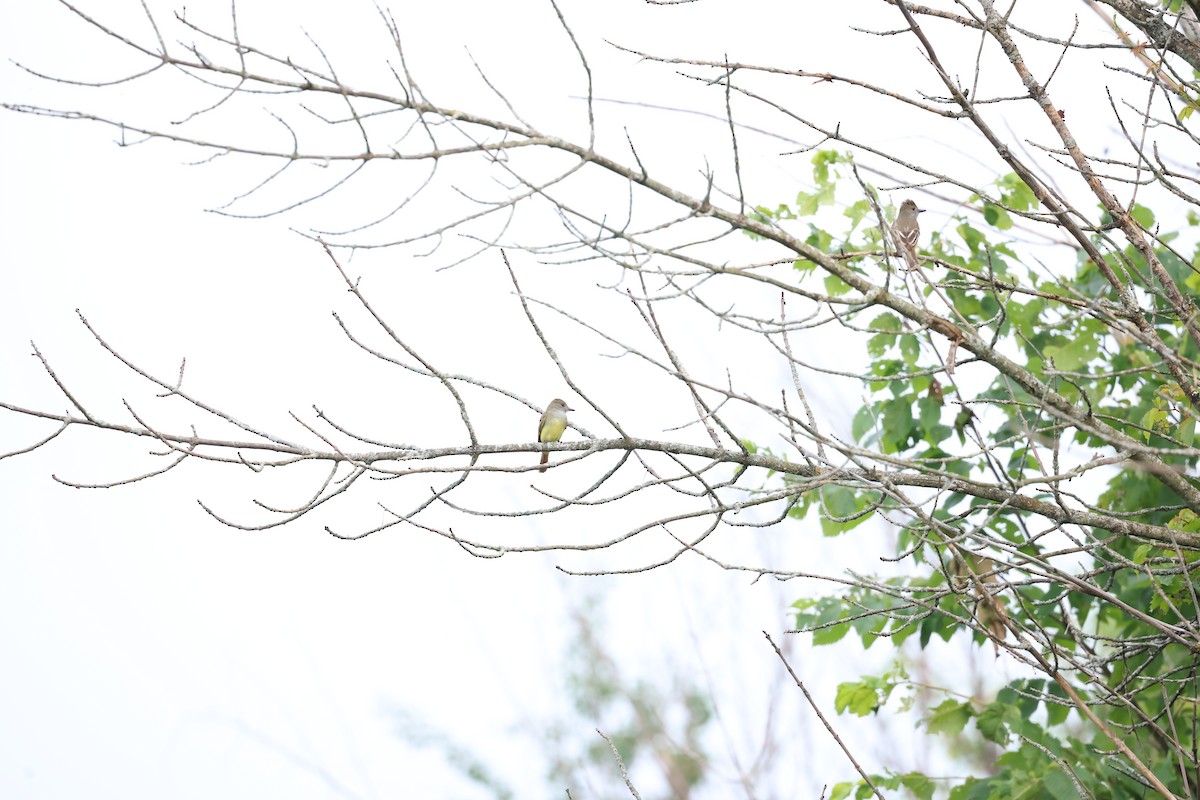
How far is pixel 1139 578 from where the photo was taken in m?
4.19

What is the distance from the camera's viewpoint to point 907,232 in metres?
4.13

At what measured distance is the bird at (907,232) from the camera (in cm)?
357

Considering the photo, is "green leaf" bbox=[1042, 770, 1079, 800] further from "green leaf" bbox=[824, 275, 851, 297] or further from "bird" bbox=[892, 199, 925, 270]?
"green leaf" bbox=[824, 275, 851, 297]

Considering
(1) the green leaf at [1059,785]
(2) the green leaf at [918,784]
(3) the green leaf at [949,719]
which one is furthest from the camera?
(3) the green leaf at [949,719]

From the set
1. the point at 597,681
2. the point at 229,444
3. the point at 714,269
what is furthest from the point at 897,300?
the point at 597,681

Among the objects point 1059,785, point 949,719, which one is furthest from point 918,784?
point 1059,785

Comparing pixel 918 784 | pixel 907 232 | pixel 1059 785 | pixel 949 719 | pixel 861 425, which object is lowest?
pixel 1059 785

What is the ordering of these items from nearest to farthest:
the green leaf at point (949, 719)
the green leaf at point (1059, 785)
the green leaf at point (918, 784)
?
the green leaf at point (1059, 785)
the green leaf at point (918, 784)
the green leaf at point (949, 719)

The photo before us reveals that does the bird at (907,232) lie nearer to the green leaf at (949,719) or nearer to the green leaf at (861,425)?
the green leaf at (861,425)

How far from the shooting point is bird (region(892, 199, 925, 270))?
11.7 feet

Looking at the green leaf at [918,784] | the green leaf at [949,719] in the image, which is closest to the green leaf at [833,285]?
the green leaf at [949,719]

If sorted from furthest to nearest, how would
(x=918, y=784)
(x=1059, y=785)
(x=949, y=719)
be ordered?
(x=949, y=719), (x=918, y=784), (x=1059, y=785)

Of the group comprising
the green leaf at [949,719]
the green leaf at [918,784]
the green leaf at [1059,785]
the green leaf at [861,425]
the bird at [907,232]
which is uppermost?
the bird at [907,232]

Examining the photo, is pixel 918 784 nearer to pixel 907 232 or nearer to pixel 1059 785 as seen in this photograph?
pixel 1059 785
